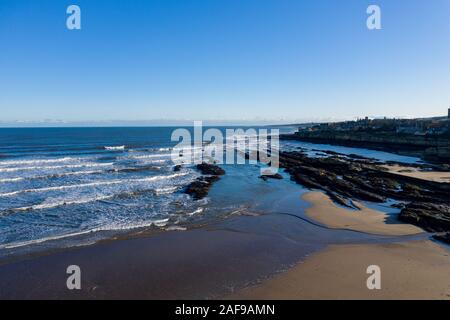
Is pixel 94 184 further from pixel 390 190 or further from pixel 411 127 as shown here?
pixel 411 127

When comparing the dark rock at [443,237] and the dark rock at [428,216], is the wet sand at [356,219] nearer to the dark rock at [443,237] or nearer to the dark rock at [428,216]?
the dark rock at [428,216]

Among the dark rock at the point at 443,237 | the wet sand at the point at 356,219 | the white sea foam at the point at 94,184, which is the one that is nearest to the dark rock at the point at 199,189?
the white sea foam at the point at 94,184

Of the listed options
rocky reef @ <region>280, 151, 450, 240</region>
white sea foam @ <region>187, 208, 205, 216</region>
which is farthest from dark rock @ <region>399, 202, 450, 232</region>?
white sea foam @ <region>187, 208, 205, 216</region>

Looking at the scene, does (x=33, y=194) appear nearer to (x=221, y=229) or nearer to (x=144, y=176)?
(x=144, y=176)

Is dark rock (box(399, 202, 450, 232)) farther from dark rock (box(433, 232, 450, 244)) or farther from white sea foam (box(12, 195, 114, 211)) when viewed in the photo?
white sea foam (box(12, 195, 114, 211))

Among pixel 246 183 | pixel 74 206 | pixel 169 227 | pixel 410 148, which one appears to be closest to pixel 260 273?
pixel 169 227

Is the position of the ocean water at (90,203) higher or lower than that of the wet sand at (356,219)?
higher

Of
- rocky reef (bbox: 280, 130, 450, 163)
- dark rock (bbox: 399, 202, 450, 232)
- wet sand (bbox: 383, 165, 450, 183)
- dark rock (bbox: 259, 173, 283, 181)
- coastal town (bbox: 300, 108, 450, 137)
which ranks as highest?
coastal town (bbox: 300, 108, 450, 137)
